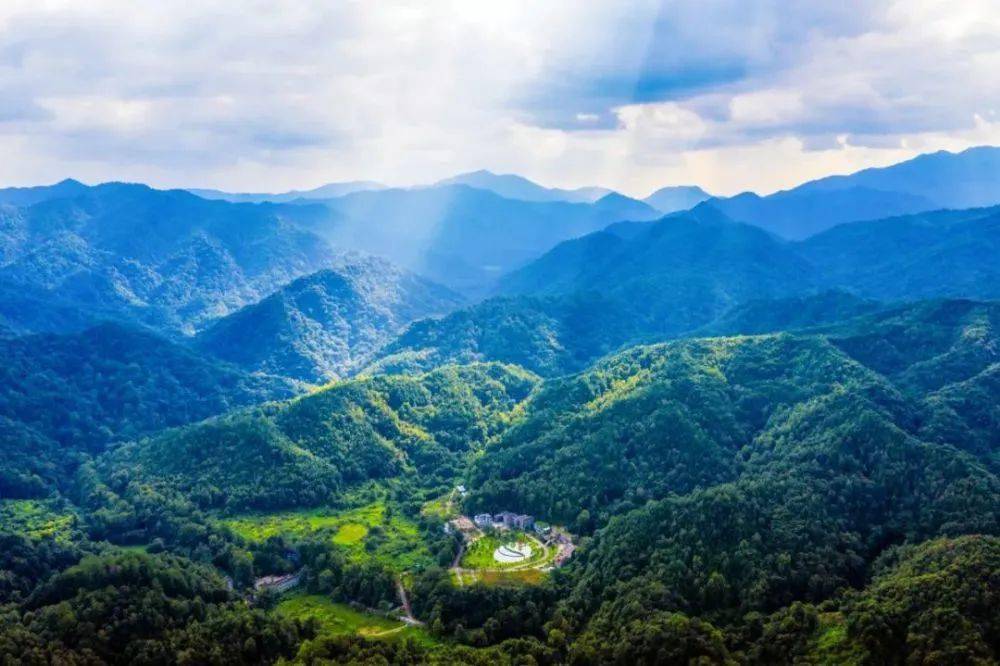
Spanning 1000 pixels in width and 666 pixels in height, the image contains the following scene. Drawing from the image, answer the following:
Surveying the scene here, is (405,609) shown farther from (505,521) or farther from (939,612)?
(939,612)

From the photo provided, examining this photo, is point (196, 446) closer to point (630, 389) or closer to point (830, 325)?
point (630, 389)

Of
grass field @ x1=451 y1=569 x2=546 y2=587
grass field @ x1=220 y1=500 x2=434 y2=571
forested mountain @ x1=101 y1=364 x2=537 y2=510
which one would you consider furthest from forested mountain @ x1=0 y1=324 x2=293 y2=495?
grass field @ x1=451 y1=569 x2=546 y2=587

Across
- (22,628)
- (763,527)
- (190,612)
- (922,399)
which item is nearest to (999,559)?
(763,527)

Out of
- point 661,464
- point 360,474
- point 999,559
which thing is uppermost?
point 999,559

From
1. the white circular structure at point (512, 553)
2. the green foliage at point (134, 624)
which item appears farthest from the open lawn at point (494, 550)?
the green foliage at point (134, 624)

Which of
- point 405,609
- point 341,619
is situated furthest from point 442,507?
point 341,619
